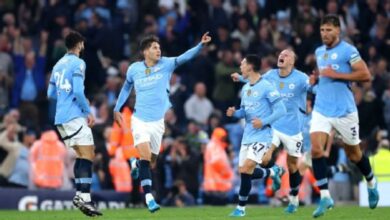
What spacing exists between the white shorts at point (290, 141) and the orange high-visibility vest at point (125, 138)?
16.3 feet

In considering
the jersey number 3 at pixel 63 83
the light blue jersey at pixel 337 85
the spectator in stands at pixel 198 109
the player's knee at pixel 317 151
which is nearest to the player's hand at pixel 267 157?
the player's knee at pixel 317 151

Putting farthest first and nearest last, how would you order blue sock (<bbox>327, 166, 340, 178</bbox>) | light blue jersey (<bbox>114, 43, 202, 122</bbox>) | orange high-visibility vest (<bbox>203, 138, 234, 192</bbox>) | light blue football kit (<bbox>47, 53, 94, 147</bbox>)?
orange high-visibility vest (<bbox>203, 138, 234, 192</bbox>)
blue sock (<bbox>327, 166, 340, 178</bbox>)
light blue jersey (<bbox>114, 43, 202, 122</bbox>)
light blue football kit (<bbox>47, 53, 94, 147</bbox>)

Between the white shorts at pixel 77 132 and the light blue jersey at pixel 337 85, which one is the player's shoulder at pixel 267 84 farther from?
the white shorts at pixel 77 132

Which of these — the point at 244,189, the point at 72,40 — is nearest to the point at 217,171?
the point at 244,189

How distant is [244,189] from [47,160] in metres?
8.66

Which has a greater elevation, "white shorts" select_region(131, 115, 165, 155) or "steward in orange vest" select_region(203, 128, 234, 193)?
"white shorts" select_region(131, 115, 165, 155)

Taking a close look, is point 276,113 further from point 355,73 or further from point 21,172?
point 21,172

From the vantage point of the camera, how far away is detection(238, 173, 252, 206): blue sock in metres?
19.5

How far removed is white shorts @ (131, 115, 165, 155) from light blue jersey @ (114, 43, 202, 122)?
69mm

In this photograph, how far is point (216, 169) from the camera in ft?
92.0

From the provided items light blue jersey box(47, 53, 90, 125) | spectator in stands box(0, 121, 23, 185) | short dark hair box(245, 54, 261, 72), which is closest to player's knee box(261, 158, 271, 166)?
short dark hair box(245, 54, 261, 72)

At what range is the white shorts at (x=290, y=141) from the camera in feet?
69.8

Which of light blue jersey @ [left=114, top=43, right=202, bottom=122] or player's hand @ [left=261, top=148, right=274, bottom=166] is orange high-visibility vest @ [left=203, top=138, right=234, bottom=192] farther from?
light blue jersey @ [left=114, top=43, right=202, bottom=122]

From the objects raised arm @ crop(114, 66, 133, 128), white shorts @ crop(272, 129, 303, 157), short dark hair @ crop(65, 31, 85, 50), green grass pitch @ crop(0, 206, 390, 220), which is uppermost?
short dark hair @ crop(65, 31, 85, 50)
